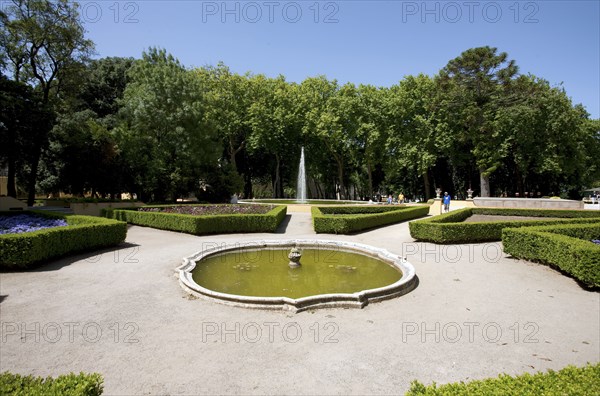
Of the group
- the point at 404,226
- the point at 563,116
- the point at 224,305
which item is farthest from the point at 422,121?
the point at 224,305

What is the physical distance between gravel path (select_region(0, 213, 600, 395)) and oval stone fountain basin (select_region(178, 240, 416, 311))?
331 mm

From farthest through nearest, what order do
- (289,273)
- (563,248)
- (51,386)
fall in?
(289,273) < (563,248) < (51,386)

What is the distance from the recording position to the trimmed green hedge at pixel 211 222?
17391 mm

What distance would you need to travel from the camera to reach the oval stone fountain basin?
7.60 m

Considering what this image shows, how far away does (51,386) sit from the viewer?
10.7ft

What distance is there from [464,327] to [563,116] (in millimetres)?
38270

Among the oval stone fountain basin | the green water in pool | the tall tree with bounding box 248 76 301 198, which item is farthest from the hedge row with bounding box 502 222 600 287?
the tall tree with bounding box 248 76 301 198

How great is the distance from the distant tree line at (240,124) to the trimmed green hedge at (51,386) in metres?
23.7

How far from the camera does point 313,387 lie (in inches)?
184

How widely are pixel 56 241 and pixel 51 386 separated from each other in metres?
10.4

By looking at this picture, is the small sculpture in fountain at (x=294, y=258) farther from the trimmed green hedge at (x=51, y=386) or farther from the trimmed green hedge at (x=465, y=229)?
the trimmed green hedge at (x=51, y=386)

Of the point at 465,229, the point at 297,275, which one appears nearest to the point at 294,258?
the point at 297,275

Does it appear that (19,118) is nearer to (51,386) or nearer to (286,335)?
(286,335)

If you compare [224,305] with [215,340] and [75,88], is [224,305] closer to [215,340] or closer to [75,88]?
[215,340]
